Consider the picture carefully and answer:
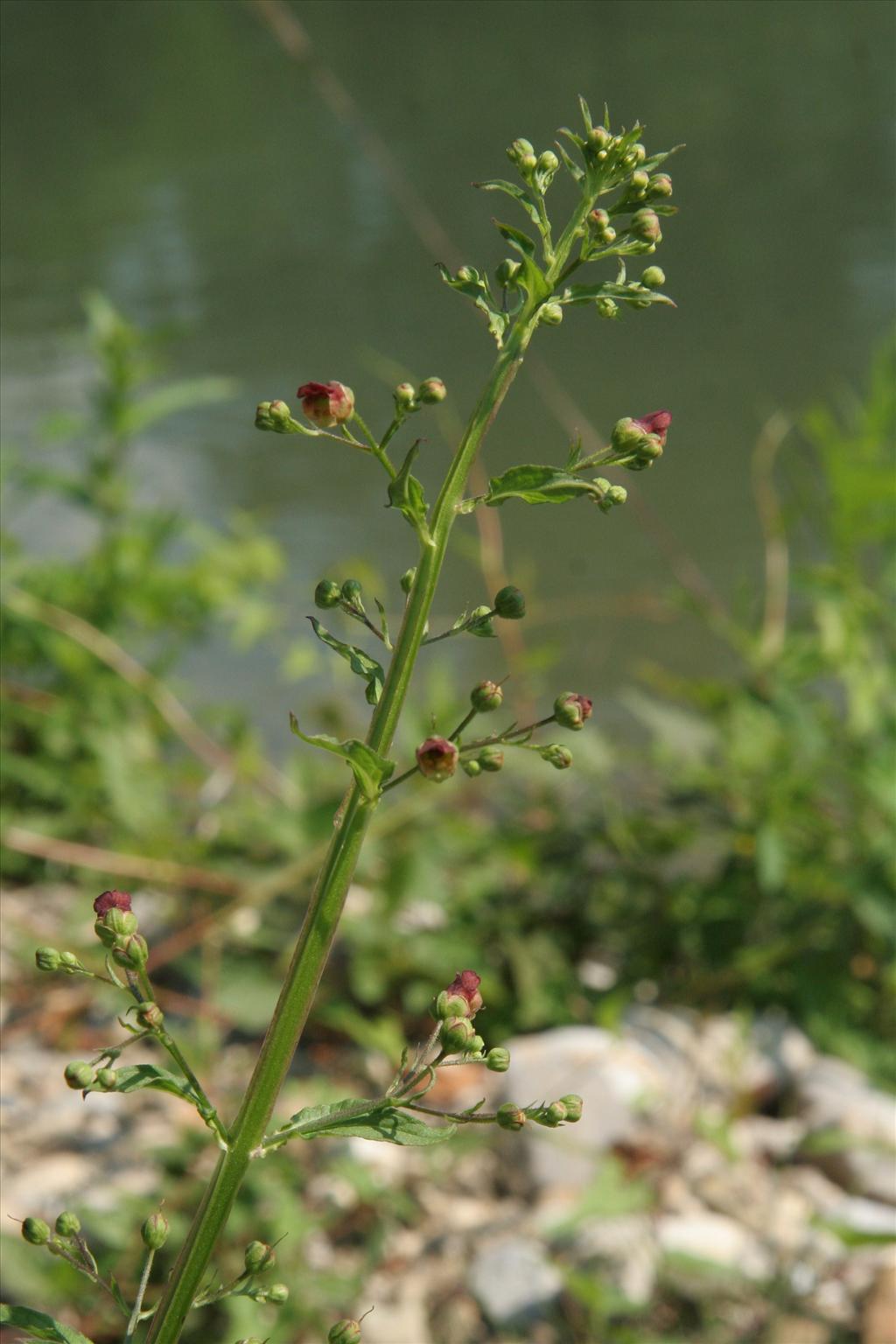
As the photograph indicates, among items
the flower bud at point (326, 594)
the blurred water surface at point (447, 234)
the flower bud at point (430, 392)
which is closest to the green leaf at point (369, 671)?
the flower bud at point (326, 594)

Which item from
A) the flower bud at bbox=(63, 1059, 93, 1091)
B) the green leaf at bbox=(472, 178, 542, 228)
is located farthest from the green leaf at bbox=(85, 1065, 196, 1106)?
the green leaf at bbox=(472, 178, 542, 228)

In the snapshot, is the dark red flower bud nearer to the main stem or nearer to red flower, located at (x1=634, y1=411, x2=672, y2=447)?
the main stem

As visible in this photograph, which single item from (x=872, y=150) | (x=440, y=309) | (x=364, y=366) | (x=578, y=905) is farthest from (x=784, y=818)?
(x=872, y=150)

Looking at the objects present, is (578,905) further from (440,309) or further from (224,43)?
(224,43)

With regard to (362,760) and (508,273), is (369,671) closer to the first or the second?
(362,760)

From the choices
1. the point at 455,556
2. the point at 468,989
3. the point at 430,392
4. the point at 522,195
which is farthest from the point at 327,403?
the point at 455,556

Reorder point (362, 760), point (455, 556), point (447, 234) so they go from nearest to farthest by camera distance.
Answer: point (362, 760) → point (455, 556) → point (447, 234)

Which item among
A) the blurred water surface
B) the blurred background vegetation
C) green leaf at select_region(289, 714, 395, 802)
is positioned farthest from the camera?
the blurred water surface
